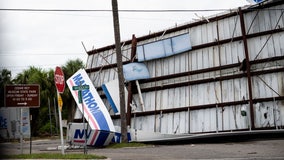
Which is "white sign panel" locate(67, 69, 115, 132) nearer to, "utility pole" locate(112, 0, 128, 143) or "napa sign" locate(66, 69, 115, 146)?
"napa sign" locate(66, 69, 115, 146)

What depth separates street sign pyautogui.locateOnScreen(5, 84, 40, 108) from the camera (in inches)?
598

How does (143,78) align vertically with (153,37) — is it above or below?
below

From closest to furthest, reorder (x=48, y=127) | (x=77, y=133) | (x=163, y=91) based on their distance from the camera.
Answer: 1. (x=77, y=133)
2. (x=163, y=91)
3. (x=48, y=127)

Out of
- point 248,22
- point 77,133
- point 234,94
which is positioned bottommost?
point 77,133

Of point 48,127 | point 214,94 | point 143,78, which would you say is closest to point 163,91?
point 143,78

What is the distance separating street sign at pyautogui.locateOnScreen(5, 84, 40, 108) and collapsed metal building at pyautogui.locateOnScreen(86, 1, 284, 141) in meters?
10.2

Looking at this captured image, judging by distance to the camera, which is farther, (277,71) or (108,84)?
(108,84)

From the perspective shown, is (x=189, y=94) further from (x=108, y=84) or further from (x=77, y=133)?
(x=77, y=133)

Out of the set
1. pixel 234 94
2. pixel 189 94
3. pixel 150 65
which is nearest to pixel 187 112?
pixel 189 94

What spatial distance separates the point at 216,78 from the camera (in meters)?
23.0

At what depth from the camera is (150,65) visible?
2627cm

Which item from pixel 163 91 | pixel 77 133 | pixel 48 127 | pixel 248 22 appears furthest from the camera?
pixel 48 127

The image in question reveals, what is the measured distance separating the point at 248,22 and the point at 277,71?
11.6 ft

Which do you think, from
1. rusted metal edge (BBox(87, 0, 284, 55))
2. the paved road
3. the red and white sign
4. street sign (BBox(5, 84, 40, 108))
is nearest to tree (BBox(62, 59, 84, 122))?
rusted metal edge (BBox(87, 0, 284, 55))
